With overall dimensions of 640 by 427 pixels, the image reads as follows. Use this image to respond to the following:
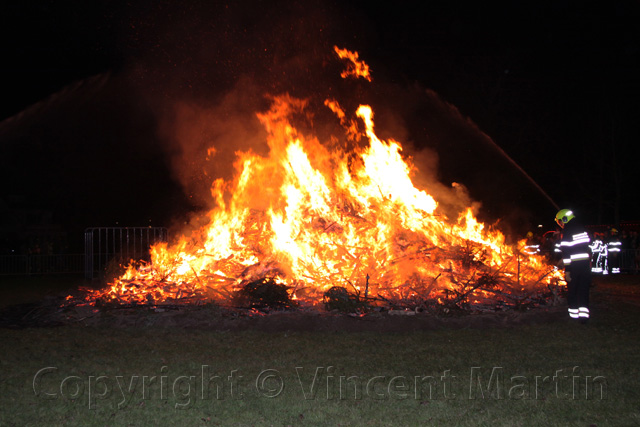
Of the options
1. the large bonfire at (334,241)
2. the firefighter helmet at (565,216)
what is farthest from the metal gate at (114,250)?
the firefighter helmet at (565,216)

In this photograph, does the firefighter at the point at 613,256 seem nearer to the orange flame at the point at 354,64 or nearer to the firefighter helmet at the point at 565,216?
the firefighter helmet at the point at 565,216

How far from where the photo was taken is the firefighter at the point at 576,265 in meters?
8.64

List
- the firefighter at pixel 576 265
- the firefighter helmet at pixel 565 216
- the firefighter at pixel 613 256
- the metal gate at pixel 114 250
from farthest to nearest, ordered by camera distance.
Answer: the firefighter at pixel 613 256 < the metal gate at pixel 114 250 < the firefighter helmet at pixel 565 216 < the firefighter at pixel 576 265

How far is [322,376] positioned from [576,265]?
5.48 meters

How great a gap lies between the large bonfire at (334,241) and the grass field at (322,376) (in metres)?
2.05

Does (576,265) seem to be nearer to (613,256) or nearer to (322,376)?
(322,376)

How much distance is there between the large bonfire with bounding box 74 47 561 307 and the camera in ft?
33.7

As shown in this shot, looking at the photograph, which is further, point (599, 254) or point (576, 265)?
point (599, 254)

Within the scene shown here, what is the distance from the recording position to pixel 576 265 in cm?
902

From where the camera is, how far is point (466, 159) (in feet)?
82.6

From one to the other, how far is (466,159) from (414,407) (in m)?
21.8

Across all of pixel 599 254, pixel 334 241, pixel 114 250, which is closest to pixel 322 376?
pixel 334 241

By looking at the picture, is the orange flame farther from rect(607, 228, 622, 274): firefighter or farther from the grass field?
rect(607, 228, 622, 274): firefighter

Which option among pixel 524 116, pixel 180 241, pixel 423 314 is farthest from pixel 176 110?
pixel 524 116
